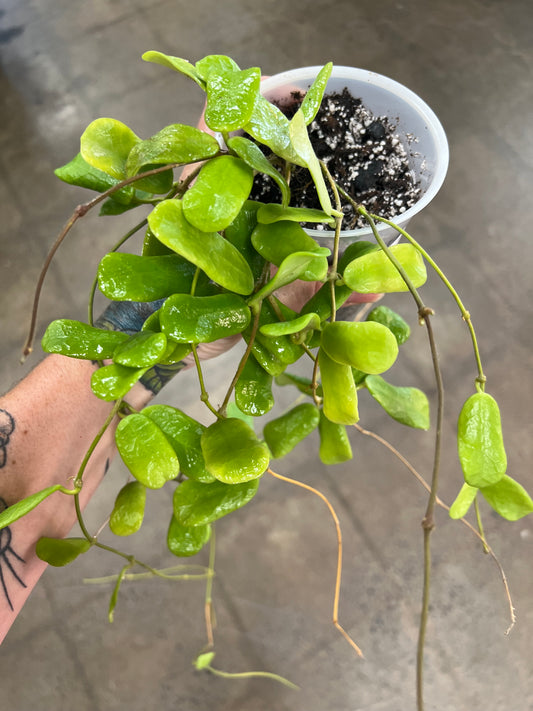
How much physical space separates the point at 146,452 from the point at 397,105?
473 mm

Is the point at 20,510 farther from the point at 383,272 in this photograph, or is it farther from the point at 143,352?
the point at 383,272

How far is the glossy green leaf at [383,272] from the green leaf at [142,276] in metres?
0.11

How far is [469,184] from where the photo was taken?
4.59 ft

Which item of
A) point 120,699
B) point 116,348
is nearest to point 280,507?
point 120,699

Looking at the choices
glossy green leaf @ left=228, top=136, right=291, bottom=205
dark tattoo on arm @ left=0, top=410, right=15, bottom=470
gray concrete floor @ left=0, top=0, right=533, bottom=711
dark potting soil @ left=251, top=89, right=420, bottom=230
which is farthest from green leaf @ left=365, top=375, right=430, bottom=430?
gray concrete floor @ left=0, top=0, right=533, bottom=711

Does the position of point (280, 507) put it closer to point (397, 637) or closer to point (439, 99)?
point (397, 637)

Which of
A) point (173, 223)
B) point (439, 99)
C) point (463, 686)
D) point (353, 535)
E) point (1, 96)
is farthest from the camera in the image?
point (1, 96)

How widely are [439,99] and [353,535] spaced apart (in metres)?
1.10

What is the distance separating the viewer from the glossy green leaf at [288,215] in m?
0.38

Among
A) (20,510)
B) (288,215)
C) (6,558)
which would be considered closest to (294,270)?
(288,215)

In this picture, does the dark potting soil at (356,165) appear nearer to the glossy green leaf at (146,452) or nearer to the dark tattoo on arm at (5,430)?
the glossy green leaf at (146,452)

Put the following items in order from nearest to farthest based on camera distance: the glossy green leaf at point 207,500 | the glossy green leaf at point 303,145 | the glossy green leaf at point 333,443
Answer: the glossy green leaf at point 303,145, the glossy green leaf at point 207,500, the glossy green leaf at point 333,443

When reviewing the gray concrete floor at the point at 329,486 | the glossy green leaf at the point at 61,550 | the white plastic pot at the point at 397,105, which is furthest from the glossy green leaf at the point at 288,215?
the gray concrete floor at the point at 329,486

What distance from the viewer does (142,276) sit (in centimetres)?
39
